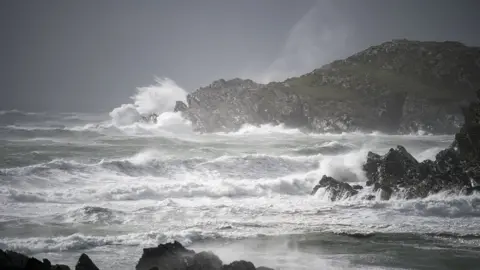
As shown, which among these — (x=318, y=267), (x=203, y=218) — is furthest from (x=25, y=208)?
(x=318, y=267)

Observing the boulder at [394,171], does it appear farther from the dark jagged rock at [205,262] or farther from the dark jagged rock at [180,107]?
the dark jagged rock at [180,107]

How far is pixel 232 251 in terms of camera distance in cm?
1639

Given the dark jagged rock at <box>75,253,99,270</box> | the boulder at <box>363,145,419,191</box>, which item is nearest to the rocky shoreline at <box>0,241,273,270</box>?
the dark jagged rock at <box>75,253,99,270</box>

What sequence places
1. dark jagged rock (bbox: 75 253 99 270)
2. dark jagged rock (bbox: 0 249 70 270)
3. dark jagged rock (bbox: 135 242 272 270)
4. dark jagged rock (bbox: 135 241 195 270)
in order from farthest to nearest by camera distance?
dark jagged rock (bbox: 135 241 195 270) < dark jagged rock (bbox: 135 242 272 270) < dark jagged rock (bbox: 75 253 99 270) < dark jagged rock (bbox: 0 249 70 270)

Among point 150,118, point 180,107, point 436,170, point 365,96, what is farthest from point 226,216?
point 180,107

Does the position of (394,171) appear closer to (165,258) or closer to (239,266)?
(239,266)

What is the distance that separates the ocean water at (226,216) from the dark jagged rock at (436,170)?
3.21 feet

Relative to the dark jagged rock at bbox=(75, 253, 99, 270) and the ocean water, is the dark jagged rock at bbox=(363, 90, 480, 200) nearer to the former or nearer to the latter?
the ocean water

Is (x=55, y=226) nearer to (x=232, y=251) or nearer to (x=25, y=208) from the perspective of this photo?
(x=25, y=208)

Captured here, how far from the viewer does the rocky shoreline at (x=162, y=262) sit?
432 inches

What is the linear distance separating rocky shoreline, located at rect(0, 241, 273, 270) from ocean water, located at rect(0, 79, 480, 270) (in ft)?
6.40

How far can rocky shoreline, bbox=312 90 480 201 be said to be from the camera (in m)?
25.2

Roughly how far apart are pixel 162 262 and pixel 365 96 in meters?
92.7

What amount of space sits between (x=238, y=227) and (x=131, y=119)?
94190 mm
